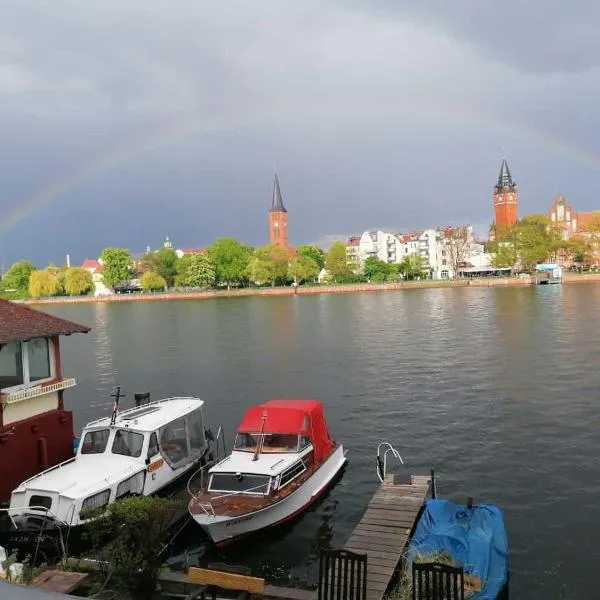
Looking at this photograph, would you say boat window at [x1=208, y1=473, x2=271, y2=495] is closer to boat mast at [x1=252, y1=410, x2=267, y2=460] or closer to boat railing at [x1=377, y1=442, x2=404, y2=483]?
boat mast at [x1=252, y1=410, x2=267, y2=460]

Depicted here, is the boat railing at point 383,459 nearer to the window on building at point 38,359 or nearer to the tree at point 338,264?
the window on building at point 38,359

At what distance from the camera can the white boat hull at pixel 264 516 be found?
17.0 meters

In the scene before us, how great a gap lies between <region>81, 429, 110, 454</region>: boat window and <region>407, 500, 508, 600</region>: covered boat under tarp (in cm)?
1043

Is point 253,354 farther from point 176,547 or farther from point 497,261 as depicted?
point 497,261

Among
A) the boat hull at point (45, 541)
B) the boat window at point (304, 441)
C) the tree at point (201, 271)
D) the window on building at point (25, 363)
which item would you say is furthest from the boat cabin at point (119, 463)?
the tree at point (201, 271)

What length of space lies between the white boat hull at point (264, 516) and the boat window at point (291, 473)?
1.31 ft

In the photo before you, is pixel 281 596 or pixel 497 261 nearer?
pixel 281 596

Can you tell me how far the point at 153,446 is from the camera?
65.6 feet

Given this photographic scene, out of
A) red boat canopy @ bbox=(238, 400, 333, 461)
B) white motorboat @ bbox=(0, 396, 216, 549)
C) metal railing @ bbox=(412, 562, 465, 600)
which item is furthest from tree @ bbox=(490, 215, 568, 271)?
metal railing @ bbox=(412, 562, 465, 600)

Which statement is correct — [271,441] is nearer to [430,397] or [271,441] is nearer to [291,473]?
[291,473]

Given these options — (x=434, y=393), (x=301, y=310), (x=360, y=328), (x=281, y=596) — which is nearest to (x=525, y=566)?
(x=281, y=596)

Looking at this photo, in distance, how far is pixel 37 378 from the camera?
2006 centimetres

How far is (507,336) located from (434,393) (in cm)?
2813

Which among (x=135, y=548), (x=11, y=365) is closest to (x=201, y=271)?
(x=11, y=365)
